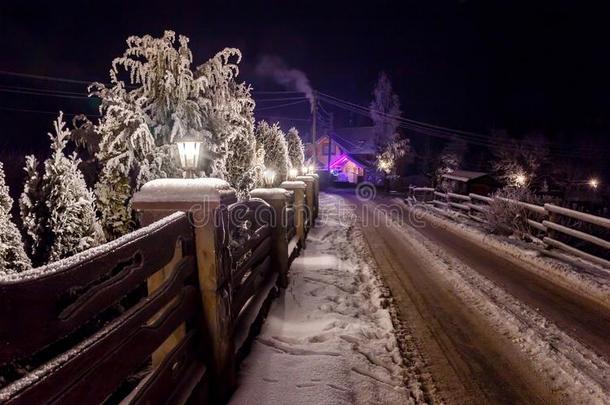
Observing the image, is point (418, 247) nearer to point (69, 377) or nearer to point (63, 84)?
point (69, 377)

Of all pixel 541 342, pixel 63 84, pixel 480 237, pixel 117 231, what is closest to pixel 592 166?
pixel 480 237

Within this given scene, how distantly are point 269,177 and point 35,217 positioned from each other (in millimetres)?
10144

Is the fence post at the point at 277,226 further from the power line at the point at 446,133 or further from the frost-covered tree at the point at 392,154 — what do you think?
the frost-covered tree at the point at 392,154

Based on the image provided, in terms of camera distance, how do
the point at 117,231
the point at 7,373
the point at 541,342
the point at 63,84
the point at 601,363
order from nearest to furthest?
1. the point at 7,373
2. the point at 601,363
3. the point at 541,342
4. the point at 117,231
5. the point at 63,84

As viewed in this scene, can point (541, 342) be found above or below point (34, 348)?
below

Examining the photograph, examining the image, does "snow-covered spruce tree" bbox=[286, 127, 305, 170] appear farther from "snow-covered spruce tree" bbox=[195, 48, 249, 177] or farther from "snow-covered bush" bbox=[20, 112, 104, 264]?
"snow-covered bush" bbox=[20, 112, 104, 264]

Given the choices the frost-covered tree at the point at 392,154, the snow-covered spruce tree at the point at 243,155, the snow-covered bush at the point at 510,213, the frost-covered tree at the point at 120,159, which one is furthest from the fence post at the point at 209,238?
the frost-covered tree at the point at 392,154

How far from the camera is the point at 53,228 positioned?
194 inches

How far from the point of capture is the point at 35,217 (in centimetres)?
493

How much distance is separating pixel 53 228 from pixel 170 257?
3.60 meters

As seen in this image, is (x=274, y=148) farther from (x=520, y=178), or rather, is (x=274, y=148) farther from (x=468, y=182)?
(x=520, y=178)

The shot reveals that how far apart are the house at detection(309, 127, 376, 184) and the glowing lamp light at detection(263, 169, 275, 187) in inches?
1256

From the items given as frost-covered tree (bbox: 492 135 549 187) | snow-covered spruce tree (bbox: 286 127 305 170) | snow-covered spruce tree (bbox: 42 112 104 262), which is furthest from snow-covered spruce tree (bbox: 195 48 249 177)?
frost-covered tree (bbox: 492 135 549 187)

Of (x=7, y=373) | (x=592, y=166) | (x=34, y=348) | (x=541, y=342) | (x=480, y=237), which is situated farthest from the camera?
(x=592, y=166)
